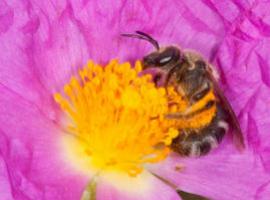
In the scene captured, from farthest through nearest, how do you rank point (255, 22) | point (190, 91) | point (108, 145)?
1. point (255, 22)
2. point (108, 145)
3. point (190, 91)

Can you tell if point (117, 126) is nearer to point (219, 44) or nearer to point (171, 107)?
point (171, 107)

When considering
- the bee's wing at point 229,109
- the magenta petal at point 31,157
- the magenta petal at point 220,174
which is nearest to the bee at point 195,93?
the bee's wing at point 229,109

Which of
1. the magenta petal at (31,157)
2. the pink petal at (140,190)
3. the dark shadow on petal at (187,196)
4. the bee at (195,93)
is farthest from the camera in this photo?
the dark shadow on petal at (187,196)

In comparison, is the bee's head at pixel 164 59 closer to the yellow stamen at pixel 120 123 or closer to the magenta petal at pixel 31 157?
the yellow stamen at pixel 120 123

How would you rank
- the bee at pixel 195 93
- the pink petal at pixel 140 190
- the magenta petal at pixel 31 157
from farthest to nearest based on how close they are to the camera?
the pink petal at pixel 140 190, the bee at pixel 195 93, the magenta petal at pixel 31 157

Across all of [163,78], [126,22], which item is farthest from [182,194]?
[126,22]

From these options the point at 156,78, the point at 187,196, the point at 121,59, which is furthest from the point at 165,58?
the point at 187,196

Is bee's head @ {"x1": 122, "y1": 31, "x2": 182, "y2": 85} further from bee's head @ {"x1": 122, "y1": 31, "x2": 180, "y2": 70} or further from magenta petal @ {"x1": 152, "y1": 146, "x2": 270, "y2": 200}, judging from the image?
magenta petal @ {"x1": 152, "y1": 146, "x2": 270, "y2": 200}
